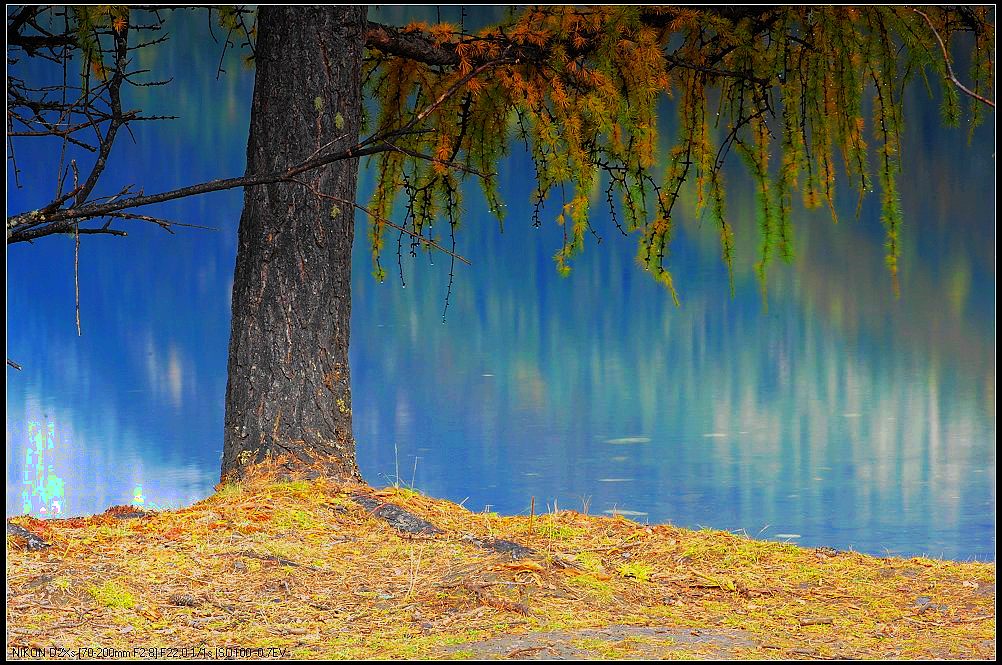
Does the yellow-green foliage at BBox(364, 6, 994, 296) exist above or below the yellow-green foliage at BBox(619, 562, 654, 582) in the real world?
above

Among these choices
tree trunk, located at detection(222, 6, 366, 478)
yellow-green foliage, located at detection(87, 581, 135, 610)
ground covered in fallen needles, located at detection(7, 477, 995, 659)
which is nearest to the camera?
ground covered in fallen needles, located at detection(7, 477, 995, 659)

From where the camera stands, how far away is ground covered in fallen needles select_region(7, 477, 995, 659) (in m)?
3.81

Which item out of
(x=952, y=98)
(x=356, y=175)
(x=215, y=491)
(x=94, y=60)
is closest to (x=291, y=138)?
(x=356, y=175)

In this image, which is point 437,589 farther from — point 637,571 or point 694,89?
point 694,89

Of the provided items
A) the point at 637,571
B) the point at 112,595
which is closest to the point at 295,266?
the point at 112,595

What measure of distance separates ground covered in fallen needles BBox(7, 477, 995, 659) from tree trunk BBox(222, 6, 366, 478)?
369 millimetres

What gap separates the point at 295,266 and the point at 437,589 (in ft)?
7.79

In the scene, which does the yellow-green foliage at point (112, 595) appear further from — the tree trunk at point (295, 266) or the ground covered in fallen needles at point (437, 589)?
the tree trunk at point (295, 266)

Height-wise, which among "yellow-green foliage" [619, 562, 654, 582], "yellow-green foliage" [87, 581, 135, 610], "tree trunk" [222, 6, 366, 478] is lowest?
"yellow-green foliage" [619, 562, 654, 582]

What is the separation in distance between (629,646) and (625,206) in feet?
12.6

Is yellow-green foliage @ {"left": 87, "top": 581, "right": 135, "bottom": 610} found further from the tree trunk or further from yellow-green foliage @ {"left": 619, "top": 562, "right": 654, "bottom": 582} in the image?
yellow-green foliage @ {"left": 619, "top": 562, "right": 654, "bottom": 582}

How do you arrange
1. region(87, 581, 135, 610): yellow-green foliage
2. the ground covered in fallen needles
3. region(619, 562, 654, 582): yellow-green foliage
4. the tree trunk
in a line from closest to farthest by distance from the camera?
the ground covered in fallen needles → region(87, 581, 135, 610): yellow-green foliage → region(619, 562, 654, 582): yellow-green foliage → the tree trunk

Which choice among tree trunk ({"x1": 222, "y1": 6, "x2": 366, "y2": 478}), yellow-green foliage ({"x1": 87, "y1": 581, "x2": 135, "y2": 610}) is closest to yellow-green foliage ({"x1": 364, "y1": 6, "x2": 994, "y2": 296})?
tree trunk ({"x1": 222, "y1": 6, "x2": 366, "y2": 478})

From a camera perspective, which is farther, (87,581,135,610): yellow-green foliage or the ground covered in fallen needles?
(87,581,135,610): yellow-green foliage
